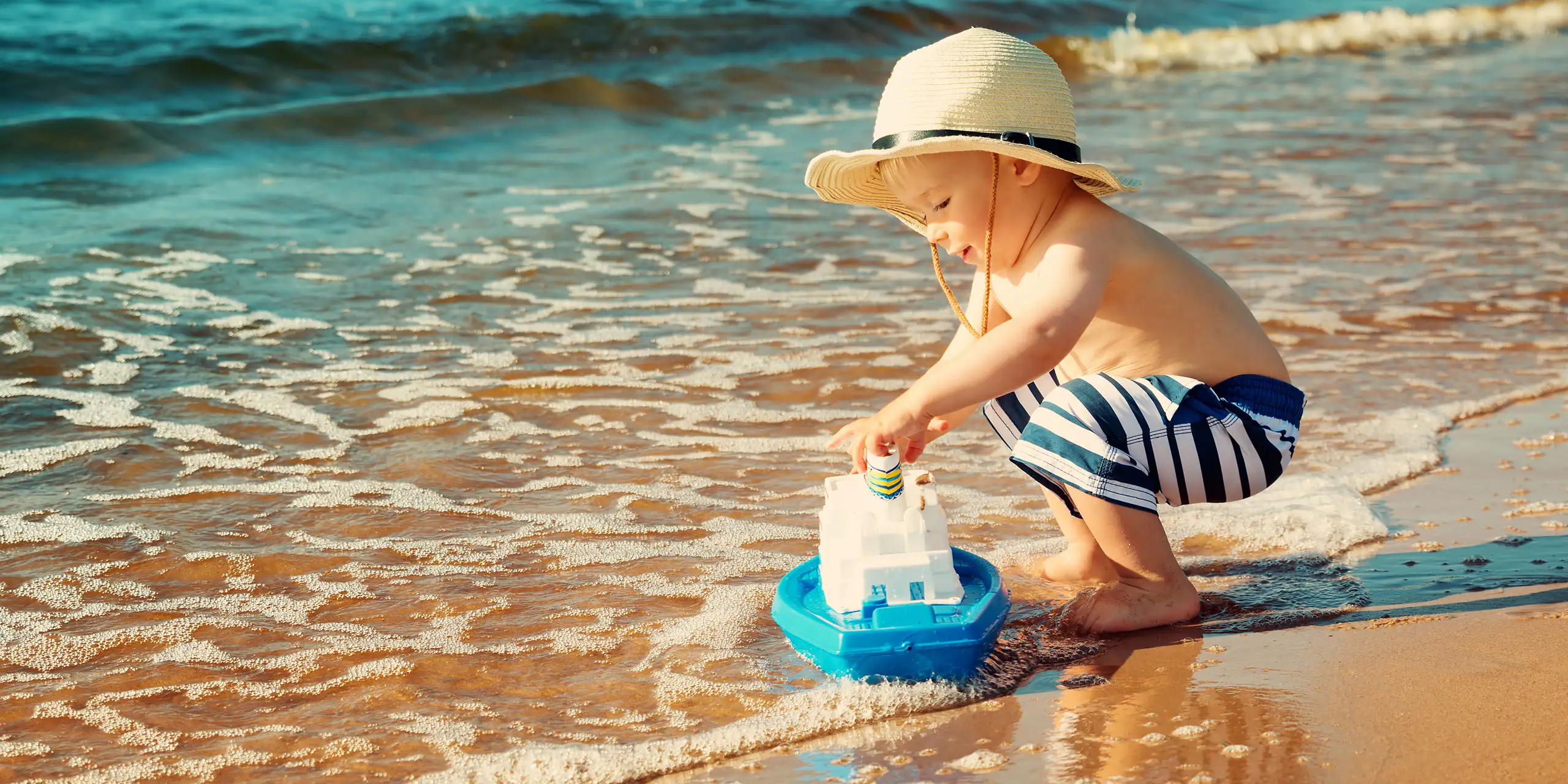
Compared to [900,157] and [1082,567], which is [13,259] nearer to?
[900,157]

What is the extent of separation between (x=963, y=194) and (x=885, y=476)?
648 mm

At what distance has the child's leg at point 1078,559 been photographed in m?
3.01

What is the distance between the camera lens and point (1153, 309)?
A: 2.82 meters

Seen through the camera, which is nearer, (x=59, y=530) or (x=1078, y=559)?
(x=1078, y=559)

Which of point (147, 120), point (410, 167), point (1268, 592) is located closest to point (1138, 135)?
point (410, 167)

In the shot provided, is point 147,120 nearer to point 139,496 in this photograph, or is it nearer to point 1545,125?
point 139,496

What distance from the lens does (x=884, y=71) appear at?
41.8 feet

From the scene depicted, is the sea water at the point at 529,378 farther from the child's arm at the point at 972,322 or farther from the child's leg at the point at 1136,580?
the child's arm at the point at 972,322

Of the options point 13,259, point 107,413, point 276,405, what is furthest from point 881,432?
point 13,259

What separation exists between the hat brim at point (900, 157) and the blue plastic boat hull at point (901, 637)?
2.67ft

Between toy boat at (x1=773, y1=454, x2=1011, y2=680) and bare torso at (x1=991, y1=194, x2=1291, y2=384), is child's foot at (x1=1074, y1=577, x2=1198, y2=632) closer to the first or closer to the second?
toy boat at (x1=773, y1=454, x2=1011, y2=680)

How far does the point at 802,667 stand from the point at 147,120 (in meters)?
7.90

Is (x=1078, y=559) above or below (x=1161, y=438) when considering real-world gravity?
below

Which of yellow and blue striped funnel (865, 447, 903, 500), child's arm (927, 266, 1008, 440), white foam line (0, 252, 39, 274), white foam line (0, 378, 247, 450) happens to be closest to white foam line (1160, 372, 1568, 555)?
child's arm (927, 266, 1008, 440)
